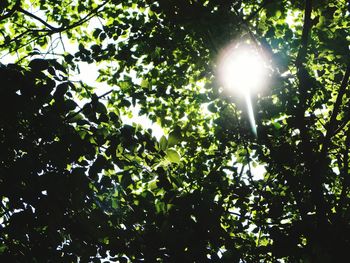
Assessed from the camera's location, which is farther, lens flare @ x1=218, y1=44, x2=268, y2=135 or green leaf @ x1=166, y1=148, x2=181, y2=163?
lens flare @ x1=218, y1=44, x2=268, y2=135

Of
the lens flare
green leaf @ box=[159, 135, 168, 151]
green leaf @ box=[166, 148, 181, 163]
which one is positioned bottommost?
green leaf @ box=[166, 148, 181, 163]

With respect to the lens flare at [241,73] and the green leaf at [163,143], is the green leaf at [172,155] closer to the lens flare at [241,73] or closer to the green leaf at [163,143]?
the green leaf at [163,143]

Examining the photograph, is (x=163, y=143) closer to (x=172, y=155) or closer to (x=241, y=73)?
(x=172, y=155)

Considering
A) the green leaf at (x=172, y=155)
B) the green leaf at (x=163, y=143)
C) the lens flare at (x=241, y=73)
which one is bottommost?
the green leaf at (x=172, y=155)

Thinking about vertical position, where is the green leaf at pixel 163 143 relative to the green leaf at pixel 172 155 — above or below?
above

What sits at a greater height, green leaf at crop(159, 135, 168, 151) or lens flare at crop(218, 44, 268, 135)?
lens flare at crop(218, 44, 268, 135)

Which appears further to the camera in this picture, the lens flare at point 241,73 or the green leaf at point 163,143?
the lens flare at point 241,73

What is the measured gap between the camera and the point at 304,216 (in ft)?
8.35

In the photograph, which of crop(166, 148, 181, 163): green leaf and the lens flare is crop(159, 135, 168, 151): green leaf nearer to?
crop(166, 148, 181, 163): green leaf

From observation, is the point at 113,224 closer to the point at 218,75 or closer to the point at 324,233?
the point at 324,233

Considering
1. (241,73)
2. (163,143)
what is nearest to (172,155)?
(163,143)

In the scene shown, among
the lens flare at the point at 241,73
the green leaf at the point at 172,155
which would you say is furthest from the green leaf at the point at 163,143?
the lens flare at the point at 241,73

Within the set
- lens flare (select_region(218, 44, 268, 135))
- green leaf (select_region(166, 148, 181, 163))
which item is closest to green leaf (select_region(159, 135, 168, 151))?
green leaf (select_region(166, 148, 181, 163))

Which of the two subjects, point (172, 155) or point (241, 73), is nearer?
point (172, 155)
